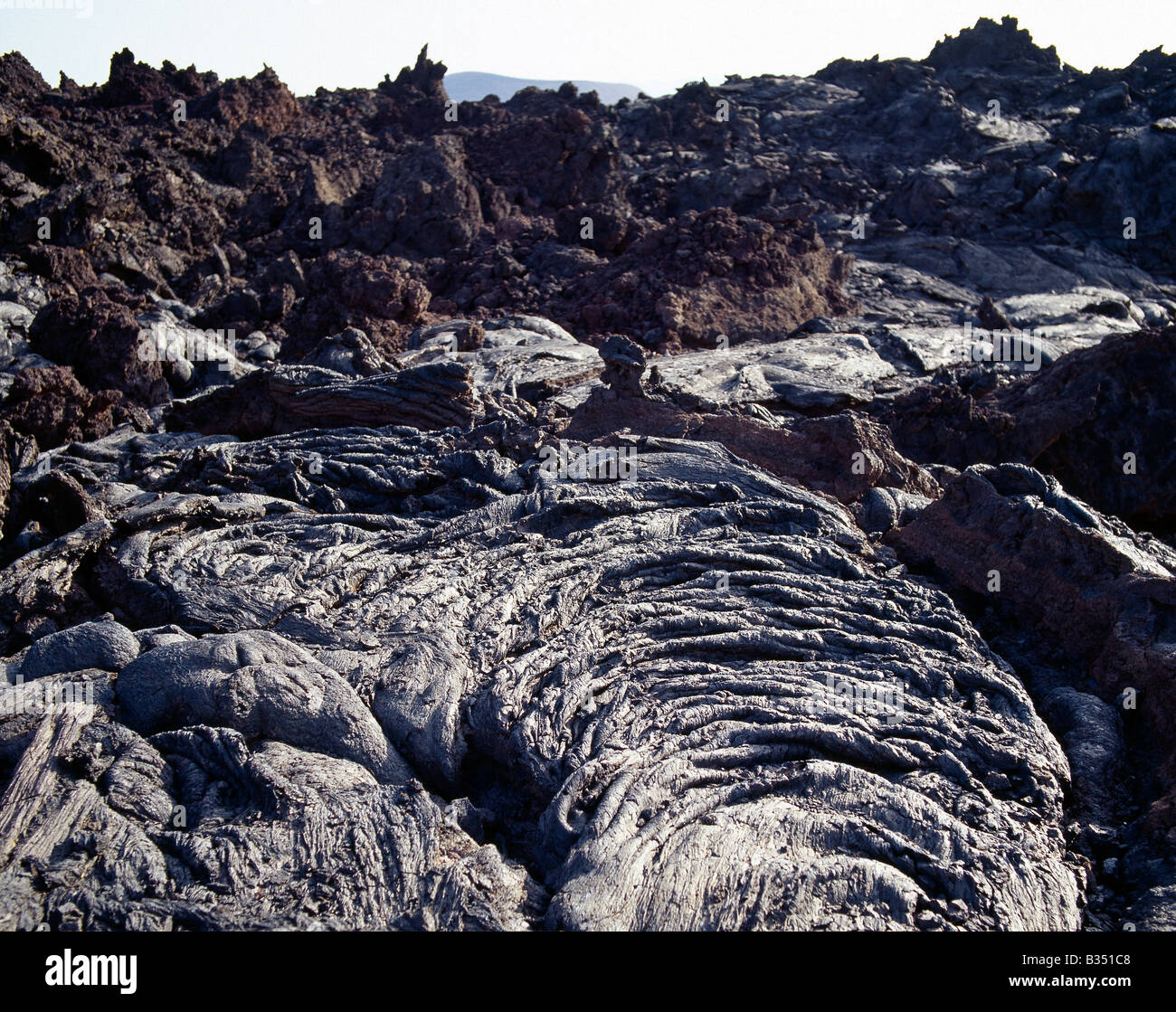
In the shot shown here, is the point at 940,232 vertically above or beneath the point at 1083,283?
above

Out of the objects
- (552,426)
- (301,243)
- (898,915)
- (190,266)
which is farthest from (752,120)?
(898,915)

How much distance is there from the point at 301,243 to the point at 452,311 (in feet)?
15.6

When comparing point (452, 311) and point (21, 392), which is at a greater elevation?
point (452, 311)

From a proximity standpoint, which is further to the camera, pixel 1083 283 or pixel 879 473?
pixel 1083 283

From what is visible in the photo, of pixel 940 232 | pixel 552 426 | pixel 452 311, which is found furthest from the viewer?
pixel 940 232

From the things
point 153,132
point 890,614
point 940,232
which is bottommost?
point 890,614

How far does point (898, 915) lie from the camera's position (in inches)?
161

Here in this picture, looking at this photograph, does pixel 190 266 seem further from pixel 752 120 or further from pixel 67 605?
pixel 752 120

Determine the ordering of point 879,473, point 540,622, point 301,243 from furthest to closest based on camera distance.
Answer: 1. point 301,243
2. point 879,473
3. point 540,622

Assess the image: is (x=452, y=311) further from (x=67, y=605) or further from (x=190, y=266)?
(x=67, y=605)

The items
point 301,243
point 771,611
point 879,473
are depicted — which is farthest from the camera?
point 301,243

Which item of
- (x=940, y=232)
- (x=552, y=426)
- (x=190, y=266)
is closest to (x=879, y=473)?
(x=552, y=426)

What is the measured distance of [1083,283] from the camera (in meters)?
19.2

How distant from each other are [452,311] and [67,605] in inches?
422
